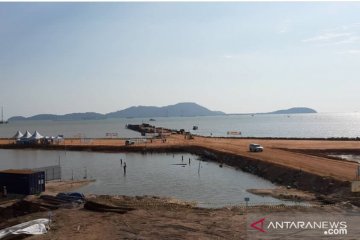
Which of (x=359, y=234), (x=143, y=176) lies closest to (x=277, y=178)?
(x=143, y=176)

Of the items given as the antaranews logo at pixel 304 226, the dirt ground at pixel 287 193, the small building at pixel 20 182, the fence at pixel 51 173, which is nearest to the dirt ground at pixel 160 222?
the antaranews logo at pixel 304 226

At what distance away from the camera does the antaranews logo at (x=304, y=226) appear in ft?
65.4

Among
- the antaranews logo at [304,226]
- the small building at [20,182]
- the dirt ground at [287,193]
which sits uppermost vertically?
the small building at [20,182]

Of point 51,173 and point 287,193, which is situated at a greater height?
point 51,173

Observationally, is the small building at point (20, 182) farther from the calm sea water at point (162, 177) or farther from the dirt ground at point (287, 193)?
the dirt ground at point (287, 193)

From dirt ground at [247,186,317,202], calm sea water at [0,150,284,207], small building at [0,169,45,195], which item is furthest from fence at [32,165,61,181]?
dirt ground at [247,186,317,202]

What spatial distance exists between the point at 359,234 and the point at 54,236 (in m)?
14.4

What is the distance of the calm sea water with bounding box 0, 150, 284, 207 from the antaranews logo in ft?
33.7

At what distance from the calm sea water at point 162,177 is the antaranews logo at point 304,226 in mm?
10268

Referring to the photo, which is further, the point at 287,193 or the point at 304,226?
the point at 287,193

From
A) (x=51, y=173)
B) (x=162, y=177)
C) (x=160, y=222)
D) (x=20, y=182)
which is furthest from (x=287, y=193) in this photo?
(x=51, y=173)

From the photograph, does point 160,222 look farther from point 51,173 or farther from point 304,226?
point 51,173

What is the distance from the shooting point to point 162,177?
48125mm

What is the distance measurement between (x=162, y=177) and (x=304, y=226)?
28840 mm
